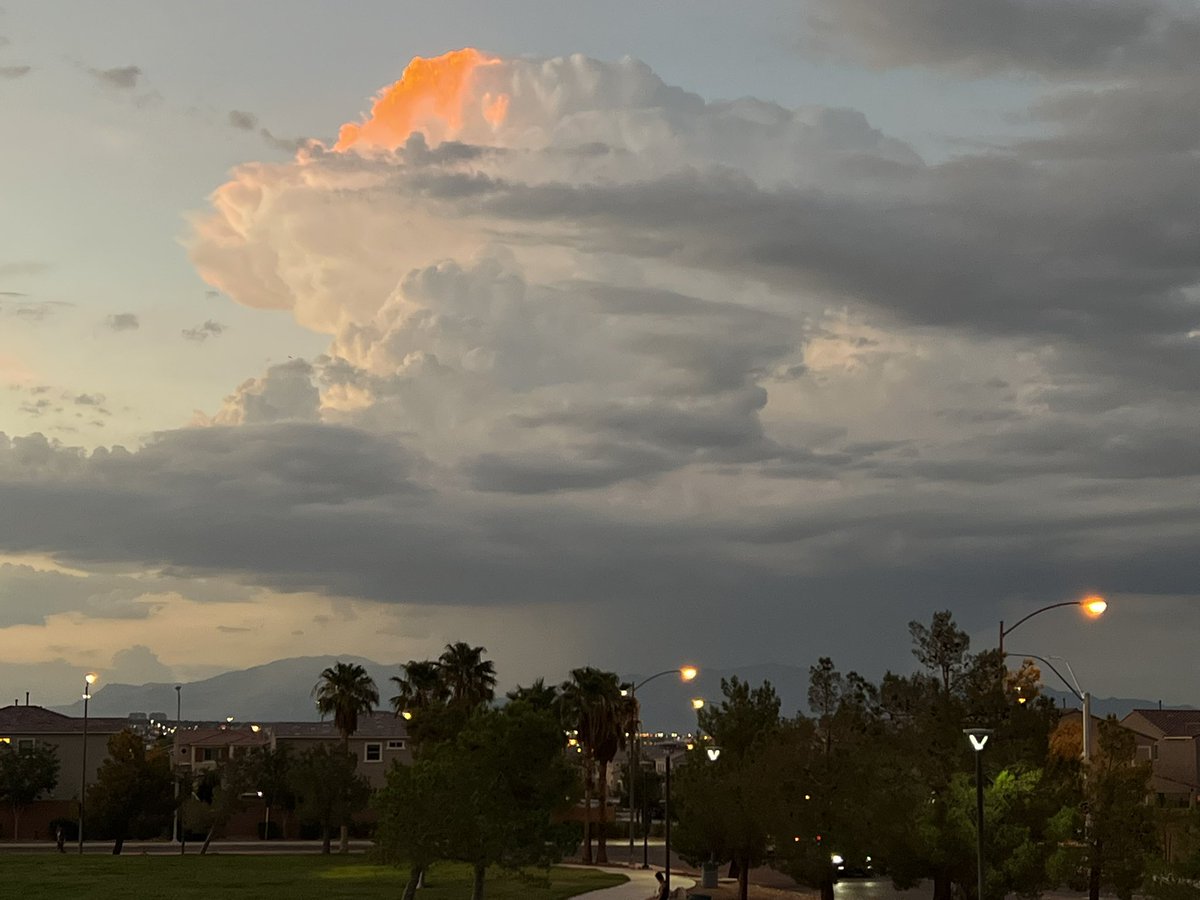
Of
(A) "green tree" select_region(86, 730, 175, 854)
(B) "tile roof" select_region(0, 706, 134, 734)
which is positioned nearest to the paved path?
(A) "green tree" select_region(86, 730, 175, 854)

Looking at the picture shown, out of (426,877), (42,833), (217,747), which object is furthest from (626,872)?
(217,747)

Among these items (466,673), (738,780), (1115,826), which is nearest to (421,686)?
(466,673)

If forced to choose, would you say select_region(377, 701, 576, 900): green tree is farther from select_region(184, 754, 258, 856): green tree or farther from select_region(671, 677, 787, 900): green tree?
select_region(184, 754, 258, 856): green tree

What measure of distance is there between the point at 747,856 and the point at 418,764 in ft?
66.3

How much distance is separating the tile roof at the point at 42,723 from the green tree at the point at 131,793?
48.8 feet

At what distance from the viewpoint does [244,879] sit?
234ft

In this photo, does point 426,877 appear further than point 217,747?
No

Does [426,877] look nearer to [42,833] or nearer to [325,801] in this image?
[325,801]

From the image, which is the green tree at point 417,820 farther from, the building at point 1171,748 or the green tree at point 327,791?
the building at point 1171,748

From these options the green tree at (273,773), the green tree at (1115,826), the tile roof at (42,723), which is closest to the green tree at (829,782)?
the green tree at (1115,826)

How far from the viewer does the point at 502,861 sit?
47.6 meters

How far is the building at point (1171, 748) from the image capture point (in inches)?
4471

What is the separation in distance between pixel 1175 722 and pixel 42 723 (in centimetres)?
9486

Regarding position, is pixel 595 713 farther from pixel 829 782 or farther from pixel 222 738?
pixel 222 738
